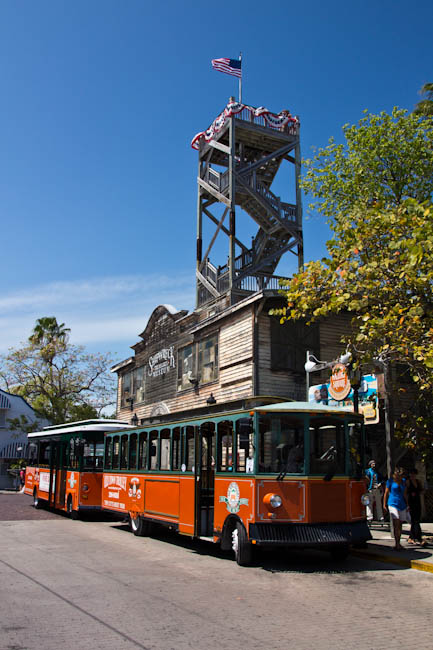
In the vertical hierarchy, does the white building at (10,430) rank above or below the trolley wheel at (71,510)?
above

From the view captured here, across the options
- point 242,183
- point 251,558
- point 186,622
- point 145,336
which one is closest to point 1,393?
point 145,336

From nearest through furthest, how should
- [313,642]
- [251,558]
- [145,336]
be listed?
[313,642] → [251,558] → [145,336]

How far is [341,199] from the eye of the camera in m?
24.8

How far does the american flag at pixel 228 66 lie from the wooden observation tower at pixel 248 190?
6.03ft

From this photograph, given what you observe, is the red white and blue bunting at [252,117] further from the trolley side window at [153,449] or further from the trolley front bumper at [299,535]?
the trolley front bumper at [299,535]

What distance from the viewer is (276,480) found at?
1005cm

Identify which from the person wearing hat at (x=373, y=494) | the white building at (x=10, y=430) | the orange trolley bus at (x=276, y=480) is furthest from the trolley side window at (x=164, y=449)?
the white building at (x=10, y=430)

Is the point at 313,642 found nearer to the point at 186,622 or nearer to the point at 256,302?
the point at 186,622

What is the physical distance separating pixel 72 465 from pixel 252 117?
1930 centimetres

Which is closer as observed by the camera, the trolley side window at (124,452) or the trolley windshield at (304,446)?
the trolley windshield at (304,446)

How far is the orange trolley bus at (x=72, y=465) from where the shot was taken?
18047 millimetres

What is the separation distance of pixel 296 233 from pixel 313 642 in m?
24.5

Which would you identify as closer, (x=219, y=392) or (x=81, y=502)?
(x=81, y=502)

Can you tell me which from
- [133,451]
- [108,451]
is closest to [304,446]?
[133,451]
